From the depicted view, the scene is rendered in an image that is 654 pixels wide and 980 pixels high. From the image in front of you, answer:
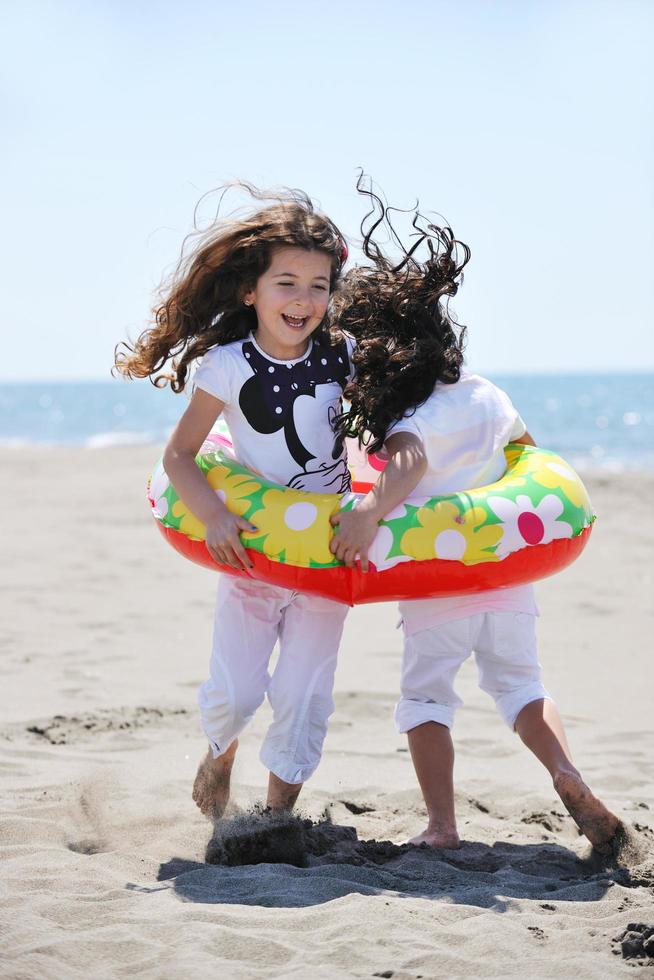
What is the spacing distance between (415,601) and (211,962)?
55.0 inches

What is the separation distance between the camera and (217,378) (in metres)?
3.55

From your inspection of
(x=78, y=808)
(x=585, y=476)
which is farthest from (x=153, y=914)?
(x=585, y=476)

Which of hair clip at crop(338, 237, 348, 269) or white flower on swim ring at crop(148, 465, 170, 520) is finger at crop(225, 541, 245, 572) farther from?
hair clip at crop(338, 237, 348, 269)

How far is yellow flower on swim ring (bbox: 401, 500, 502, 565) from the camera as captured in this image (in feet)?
10.8

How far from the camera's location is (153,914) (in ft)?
9.03

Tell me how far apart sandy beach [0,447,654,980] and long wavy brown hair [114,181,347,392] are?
1489mm

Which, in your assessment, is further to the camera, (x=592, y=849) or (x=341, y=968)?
(x=592, y=849)

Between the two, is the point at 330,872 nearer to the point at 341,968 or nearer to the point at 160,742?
the point at 341,968

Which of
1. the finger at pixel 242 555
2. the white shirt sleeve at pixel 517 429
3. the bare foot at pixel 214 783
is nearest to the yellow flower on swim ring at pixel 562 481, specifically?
the white shirt sleeve at pixel 517 429

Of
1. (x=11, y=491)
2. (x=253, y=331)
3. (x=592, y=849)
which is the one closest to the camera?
(x=592, y=849)

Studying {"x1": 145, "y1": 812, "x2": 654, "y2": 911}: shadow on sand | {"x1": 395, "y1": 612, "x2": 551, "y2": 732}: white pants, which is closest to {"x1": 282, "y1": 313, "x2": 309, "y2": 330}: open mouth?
{"x1": 395, "y1": 612, "x2": 551, "y2": 732}: white pants

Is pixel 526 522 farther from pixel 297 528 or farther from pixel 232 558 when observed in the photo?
pixel 232 558

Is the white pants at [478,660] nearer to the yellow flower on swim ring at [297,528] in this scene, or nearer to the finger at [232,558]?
the yellow flower on swim ring at [297,528]

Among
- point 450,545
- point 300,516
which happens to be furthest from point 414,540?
point 300,516
